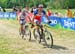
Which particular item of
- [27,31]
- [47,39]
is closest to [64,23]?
[27,31]

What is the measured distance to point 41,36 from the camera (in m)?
14.3

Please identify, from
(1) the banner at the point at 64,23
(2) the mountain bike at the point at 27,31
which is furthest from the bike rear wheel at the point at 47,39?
(1) the banner at the point at 64,23

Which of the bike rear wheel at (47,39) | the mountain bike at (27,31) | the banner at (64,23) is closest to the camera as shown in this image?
the bike rear wheel at (47,39)

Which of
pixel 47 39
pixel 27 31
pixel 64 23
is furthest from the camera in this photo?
pixel 64 23

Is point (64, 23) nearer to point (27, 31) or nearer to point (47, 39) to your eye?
point (27, 31)

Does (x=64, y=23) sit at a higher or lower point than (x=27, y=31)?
lower

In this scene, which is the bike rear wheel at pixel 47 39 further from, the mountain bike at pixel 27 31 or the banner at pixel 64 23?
the banner at pixel 64 23

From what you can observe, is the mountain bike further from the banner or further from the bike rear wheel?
the banner

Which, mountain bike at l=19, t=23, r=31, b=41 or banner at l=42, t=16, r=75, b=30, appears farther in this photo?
banner at l=42, t=16, r=75, b=30

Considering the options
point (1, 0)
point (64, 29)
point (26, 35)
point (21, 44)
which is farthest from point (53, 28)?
point (1, 0)

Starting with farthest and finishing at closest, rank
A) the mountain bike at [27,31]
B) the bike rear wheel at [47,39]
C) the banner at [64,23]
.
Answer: the banner at [64,23] → the mountain bike at [27,31] → the bike rear wheel at [47,39]

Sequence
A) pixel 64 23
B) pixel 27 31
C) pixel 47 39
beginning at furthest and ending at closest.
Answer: pixel 64 23 → pixel 27 31 → pixel 47 39

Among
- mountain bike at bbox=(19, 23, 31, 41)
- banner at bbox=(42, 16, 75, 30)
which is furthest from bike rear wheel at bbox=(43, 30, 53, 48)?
banner at bbox=(42, 16, 75, 30)

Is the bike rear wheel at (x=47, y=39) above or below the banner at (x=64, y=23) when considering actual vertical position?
above
